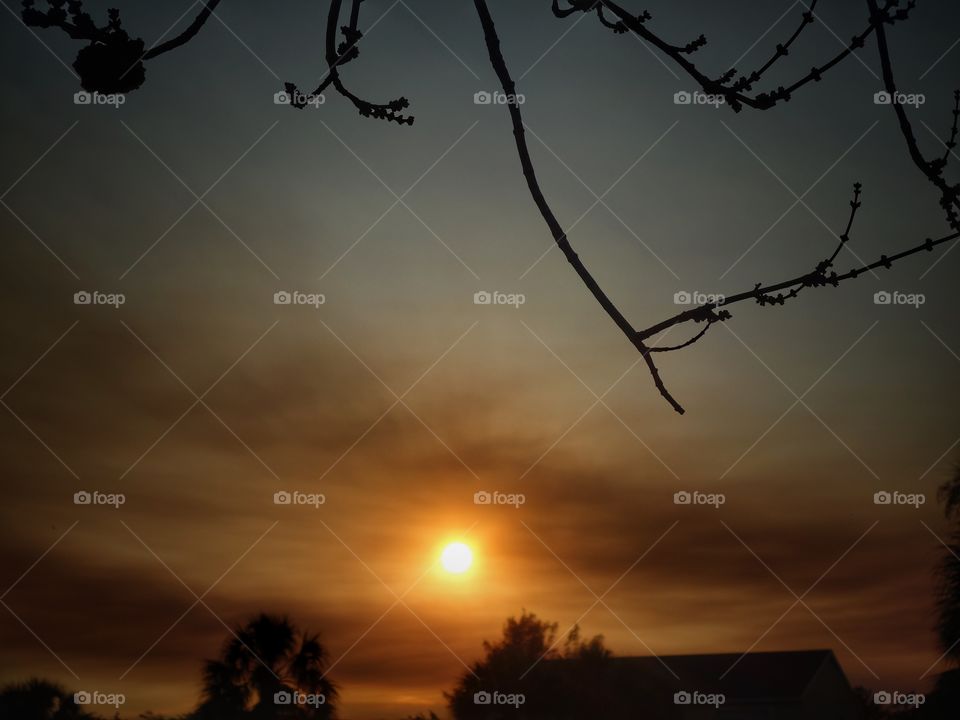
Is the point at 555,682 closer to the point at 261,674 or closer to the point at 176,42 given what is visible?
the point at 261,674

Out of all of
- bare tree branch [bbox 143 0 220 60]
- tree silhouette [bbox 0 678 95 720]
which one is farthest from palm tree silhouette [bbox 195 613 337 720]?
bare tree branch [bbox 143 0 220 60]

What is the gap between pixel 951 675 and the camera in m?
11.3

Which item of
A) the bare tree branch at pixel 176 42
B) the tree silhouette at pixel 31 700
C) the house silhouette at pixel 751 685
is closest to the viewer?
the bare tree branch at pixel 176 42

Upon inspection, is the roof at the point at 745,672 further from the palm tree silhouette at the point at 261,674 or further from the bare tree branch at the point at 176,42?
the bare tree branch at the point at 176,42

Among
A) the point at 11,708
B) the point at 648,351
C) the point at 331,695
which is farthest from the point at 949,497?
the point at 648,351

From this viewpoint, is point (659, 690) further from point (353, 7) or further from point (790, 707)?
point (353, 7)

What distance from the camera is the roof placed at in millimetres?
13773

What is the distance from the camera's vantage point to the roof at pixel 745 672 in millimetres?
13773

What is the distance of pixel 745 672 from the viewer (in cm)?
1564

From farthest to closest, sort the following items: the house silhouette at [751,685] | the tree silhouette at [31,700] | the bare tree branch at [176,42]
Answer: the house silhouette at [751,685], the tree silhouette at [31,700], the bare tree branch at [176,42]

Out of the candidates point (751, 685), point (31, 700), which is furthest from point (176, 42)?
point (751, 685)

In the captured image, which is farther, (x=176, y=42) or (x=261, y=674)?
(x=261, y=674)

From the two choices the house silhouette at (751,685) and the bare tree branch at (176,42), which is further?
the house silhouette at (751,685)

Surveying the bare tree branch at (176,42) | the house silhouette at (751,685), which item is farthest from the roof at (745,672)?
the bare tree branch at (176,42)
